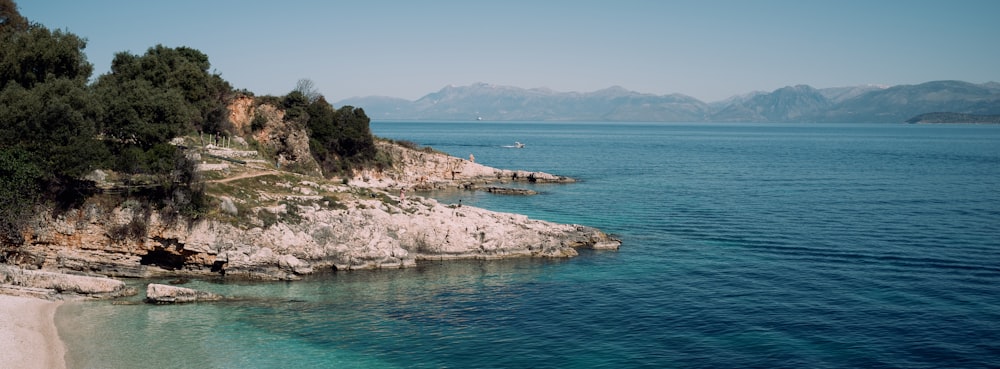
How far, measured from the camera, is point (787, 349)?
31562mm

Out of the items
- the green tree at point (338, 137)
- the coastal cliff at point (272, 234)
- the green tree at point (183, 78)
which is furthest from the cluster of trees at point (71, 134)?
the green tree at point (338, 137)

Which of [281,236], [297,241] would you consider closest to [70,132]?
[281,236]

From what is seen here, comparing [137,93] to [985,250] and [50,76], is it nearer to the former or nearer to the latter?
[50,76]

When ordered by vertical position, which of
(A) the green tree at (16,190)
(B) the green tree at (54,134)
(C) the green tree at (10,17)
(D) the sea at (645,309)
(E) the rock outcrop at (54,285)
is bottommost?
(D) the sea at (645,309)

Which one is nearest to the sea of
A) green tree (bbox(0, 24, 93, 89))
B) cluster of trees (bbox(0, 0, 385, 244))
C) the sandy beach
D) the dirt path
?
the sandy beach

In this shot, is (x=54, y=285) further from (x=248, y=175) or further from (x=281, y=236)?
(x=248, y=175)

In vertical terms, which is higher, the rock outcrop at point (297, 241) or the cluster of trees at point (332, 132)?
the cluster of trees at point (332, 132)

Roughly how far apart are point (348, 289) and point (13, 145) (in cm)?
2325

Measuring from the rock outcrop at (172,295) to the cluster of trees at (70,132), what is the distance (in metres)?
8.58

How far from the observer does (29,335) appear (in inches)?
1240


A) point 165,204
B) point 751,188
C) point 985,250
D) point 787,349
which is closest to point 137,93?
point 165,204

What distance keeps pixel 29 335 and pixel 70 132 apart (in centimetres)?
1754

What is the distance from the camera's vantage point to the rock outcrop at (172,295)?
3781 cm

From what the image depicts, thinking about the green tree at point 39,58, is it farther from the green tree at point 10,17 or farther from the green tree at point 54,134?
Answer: the green tree at point 10,17
